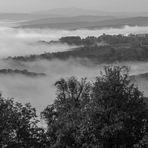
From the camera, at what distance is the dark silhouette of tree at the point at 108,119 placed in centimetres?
4878

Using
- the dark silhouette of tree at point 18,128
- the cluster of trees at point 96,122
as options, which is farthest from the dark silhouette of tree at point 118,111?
the dark silhouette of tree at point 18,128

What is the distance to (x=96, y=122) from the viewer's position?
161ft

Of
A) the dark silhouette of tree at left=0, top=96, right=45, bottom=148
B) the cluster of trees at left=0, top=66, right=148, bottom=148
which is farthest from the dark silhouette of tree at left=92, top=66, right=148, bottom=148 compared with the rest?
the dark silhouette of tree at left=0, top=96, right=45, bottom=148

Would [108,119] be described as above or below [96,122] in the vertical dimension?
above

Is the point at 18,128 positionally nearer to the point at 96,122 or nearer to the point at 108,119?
the point at 96,122

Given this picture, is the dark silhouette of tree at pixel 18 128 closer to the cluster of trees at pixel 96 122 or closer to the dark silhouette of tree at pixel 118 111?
the cluster of trees at pixel 96 122

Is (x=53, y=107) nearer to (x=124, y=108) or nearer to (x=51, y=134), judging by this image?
(x=51, y=134)

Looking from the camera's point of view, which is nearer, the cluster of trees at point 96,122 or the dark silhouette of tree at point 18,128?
the cluster of trees at point 96,122

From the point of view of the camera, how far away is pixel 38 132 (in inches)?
2311

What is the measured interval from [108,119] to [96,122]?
136 cm

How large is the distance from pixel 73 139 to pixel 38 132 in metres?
7.61

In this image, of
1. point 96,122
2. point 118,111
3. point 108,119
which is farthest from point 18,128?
point 118,111

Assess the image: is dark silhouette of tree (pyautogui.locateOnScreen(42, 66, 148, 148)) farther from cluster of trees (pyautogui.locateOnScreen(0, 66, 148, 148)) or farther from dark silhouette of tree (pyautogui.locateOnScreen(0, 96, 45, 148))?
dark silhouette of tree (pyautogui.locateOnScreen(0, 96, 45, 148))

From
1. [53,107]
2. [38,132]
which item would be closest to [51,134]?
[38,132]
